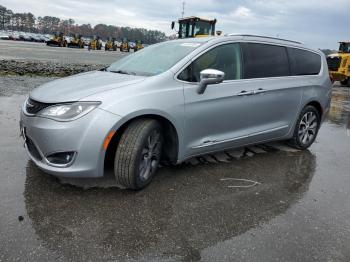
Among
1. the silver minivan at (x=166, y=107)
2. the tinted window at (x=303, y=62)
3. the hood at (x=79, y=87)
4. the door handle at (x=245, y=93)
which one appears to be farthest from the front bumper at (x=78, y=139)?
the tinted window at (x=303, y=62)

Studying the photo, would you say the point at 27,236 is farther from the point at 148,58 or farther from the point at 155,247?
the point at 148,58

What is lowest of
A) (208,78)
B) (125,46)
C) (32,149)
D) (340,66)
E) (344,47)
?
(32,149)

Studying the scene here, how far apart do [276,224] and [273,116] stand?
6.79 feet

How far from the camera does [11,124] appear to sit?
5809 mm

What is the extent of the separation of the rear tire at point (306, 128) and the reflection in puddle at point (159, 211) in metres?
1.19

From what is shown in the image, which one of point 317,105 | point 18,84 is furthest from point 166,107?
point 18,84

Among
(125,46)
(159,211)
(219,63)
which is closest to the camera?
(159,211)

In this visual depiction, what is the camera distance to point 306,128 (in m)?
5.63

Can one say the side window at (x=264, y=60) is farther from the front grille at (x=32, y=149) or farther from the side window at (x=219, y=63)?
the front grille at (x=32, y=149)

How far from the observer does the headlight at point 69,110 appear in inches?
126

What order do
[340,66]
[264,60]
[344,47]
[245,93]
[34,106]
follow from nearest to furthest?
1. [34,106]
2. [245,93]
3. [264,60]
4. [340,66]
5. [344,47]

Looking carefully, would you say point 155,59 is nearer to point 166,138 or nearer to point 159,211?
point 166,138

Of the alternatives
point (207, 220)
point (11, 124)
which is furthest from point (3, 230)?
point (11, 124)

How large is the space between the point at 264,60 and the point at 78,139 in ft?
9.47
